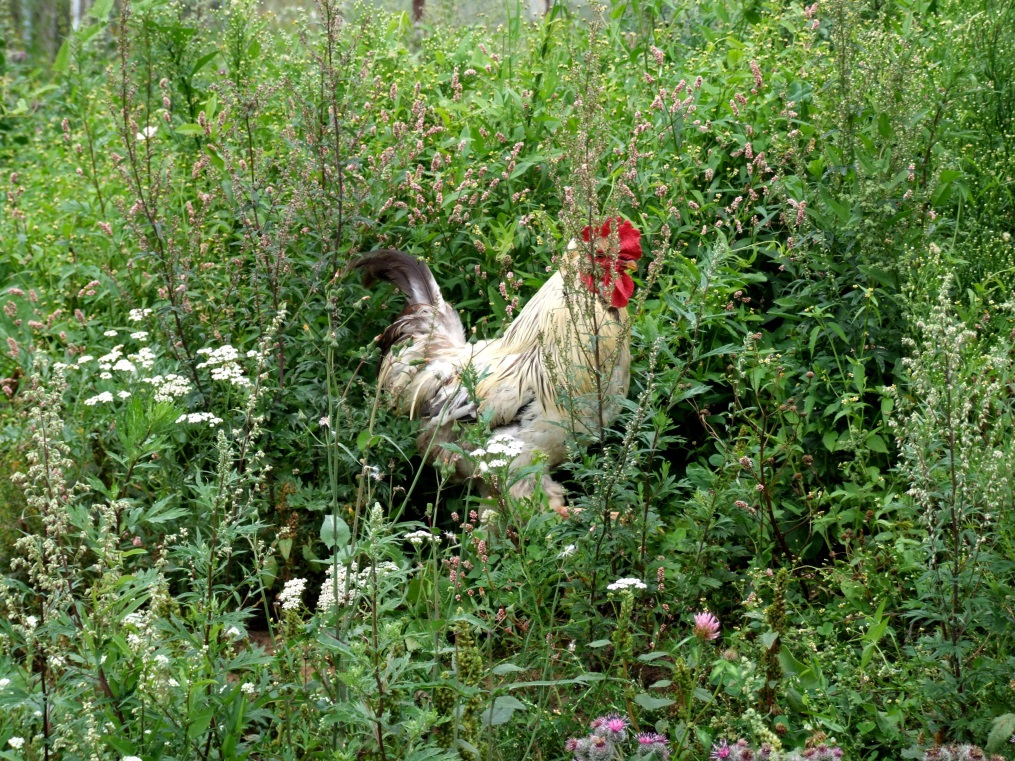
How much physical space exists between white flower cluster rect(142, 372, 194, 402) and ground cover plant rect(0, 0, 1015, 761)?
0.10ft

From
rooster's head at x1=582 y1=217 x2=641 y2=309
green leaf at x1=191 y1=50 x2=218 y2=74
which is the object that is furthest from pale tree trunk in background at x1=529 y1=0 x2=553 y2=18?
rooster's head at x1=582 y1=217 x2=641 y2=309

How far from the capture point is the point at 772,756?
2188mm

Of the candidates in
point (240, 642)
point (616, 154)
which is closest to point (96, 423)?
point (240, 642)

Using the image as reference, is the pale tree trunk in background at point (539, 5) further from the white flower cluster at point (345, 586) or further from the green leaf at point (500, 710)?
the green leaf at point (500, 710)

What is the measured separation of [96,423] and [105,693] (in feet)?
6.17

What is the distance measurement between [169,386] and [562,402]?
4.37 feet

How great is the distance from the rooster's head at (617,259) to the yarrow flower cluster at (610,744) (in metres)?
1.28

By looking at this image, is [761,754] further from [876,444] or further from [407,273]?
[407,273]

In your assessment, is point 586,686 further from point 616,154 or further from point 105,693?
point 616,154

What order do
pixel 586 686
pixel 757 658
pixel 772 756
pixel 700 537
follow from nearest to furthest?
pixel 772 756, pixel 757 658, pixel 586 686, pixel 700 537

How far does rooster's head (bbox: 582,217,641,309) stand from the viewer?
326cm

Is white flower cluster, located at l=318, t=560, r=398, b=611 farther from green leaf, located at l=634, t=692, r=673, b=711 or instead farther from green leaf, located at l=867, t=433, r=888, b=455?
green leaf, located at l=867, t=433, r=888, b=455

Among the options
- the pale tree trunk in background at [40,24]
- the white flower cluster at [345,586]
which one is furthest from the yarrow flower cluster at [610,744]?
the pale tree trunk in background at [40,24]

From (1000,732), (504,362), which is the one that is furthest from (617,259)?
(1000,732)
